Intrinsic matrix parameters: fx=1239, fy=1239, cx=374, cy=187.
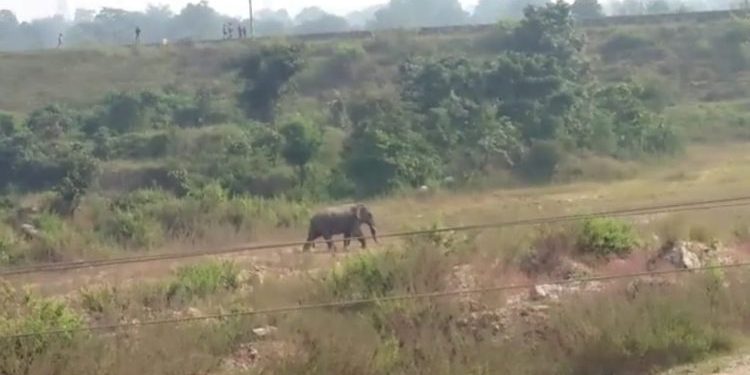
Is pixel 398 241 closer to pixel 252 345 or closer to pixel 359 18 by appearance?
pixel 252 345

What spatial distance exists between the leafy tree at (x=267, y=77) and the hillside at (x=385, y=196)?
8 cm

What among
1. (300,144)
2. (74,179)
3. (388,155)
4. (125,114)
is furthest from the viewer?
(125,114)

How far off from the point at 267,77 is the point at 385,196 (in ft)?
41.0

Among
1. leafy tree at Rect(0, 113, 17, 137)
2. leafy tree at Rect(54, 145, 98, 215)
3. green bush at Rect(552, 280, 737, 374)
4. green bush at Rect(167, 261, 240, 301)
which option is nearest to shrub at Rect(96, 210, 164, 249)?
leafy tree at Rect(54, 145, 98, 215)

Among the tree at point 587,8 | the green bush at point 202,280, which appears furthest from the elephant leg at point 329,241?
the tree at point 587,8

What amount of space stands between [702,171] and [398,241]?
1701 centimetres

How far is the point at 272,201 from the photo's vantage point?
2808 centimetres

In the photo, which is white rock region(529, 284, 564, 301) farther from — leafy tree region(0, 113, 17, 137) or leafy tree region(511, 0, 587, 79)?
leafy tree region(511, 0, 587, 79)

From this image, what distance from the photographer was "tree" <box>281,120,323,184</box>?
32062 millimetres

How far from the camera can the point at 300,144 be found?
32.2 metres

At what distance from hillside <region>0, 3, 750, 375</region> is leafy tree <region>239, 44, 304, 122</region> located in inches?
3.1

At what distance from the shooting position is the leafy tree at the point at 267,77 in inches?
1587

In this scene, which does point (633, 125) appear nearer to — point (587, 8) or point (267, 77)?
point (267, 77)

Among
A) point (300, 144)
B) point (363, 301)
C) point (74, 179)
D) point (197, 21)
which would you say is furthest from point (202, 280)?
point (197, 21)
